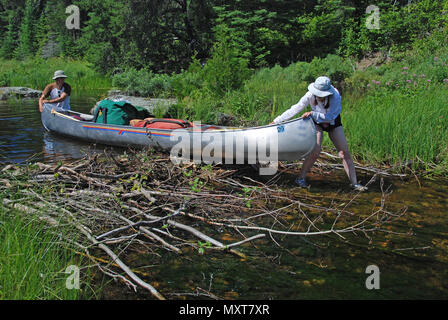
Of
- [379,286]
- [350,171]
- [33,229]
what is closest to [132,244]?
[33,229]

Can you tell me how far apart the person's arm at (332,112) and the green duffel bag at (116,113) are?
14.1 feet

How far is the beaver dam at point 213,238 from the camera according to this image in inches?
135

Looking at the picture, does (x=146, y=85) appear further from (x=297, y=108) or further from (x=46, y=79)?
(x=297, y=108)

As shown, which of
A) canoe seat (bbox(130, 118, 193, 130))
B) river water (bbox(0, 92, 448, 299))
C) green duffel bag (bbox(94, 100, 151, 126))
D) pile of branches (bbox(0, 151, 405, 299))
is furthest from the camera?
green duffel bag (bbox(94, 100, 151, 126))

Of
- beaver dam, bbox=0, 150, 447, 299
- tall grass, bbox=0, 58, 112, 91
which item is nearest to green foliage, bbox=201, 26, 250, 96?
beaver dam, bbox=0, 150, 447, 299

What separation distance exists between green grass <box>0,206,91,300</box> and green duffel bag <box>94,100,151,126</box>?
508 cm

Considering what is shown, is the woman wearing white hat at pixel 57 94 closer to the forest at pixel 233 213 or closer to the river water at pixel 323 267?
the forest at pixel 233 213

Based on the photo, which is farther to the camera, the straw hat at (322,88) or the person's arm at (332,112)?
the person's arm at (332,112)

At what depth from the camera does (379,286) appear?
11.3 feet

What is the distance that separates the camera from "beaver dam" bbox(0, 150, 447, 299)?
3439 mm

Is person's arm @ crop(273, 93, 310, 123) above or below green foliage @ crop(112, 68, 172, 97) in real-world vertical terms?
above

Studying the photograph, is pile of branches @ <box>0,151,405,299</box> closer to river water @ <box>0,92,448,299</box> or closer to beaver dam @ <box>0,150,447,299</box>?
beaver dam @ <box>0,150,447,299</box>

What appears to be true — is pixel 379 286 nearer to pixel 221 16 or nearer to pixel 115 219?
pixel 115 219

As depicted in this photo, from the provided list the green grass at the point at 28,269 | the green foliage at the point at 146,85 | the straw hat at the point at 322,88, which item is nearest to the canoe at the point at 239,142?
the straw hat at the point at 322,88
